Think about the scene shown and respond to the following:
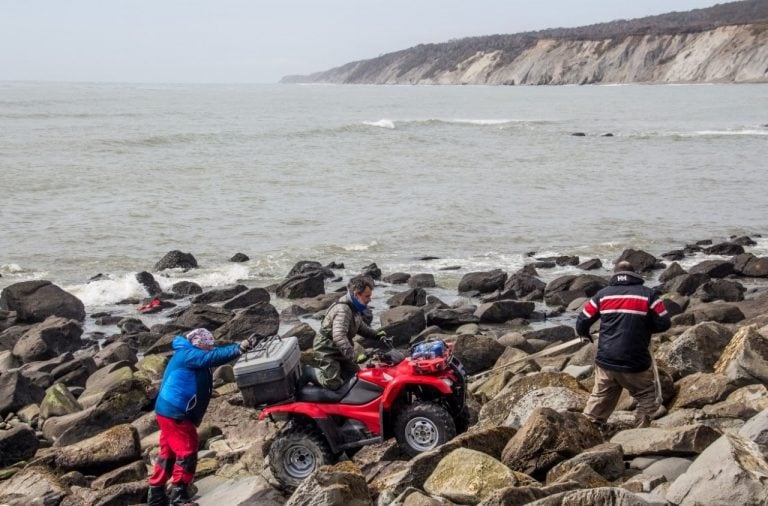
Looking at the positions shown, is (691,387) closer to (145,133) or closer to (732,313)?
(732,313)

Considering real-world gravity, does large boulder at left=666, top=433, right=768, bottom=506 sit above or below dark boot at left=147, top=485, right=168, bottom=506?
above

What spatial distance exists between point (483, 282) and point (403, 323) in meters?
4.63

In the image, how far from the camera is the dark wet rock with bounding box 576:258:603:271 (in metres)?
23.0

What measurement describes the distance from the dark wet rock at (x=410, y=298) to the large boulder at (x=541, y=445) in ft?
39.5

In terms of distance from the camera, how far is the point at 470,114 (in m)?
89.2

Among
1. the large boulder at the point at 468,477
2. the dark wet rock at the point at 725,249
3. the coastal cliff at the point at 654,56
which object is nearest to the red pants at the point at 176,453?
the large boulder at the point at 468,477

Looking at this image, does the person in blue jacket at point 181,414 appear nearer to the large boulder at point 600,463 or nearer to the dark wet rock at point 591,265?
the large boulder at point 600,463

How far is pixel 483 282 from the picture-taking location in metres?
20.7

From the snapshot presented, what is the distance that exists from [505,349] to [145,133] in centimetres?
5211

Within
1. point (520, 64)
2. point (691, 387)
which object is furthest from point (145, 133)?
point (520, 64)

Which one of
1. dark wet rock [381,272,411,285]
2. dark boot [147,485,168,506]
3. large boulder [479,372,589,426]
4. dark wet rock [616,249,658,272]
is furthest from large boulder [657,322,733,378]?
dark wet rock [616,249,658,272]

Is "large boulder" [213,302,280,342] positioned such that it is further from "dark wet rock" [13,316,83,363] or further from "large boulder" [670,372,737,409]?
"large boulder" [670,372,737,409]

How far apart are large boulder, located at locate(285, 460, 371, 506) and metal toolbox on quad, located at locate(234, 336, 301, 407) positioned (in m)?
1.21

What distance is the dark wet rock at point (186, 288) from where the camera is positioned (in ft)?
70.3
